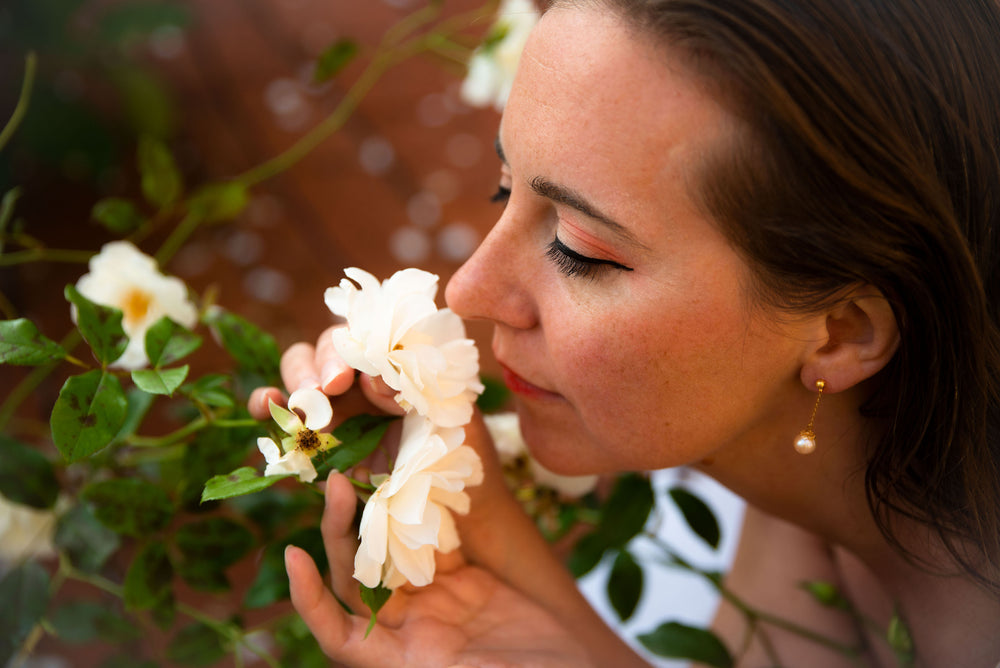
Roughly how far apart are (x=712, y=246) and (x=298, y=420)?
38 cm

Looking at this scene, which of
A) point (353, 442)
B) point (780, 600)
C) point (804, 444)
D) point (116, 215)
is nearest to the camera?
point (353, 442)

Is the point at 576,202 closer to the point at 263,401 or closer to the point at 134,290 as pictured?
the point at 263,401

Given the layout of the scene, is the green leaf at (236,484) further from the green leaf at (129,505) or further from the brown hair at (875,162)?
the brown hair at (875,162)

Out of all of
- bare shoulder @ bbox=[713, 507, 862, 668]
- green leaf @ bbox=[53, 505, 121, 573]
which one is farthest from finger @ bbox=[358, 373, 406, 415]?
bare shoulder @ bbox=[713, 507, 862, 668]

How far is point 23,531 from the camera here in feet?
3.13

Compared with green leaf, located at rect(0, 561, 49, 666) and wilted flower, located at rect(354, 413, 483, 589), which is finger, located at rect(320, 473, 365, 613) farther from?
green leaf, located at rect(0, 561, 49, 666)

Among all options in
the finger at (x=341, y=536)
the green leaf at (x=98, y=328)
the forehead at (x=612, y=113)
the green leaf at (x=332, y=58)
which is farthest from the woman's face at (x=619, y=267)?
the green leaf at (x=332, y=58)

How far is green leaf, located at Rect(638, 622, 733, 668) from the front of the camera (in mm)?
1055

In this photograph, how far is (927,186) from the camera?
73 centimetres

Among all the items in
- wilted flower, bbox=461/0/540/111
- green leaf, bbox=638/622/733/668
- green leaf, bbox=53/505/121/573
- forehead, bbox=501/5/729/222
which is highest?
forehead, bbox=501/5/729/222

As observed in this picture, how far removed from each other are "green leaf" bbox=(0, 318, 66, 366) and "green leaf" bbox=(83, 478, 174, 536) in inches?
6.3

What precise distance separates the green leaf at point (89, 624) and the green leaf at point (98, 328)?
31 cm

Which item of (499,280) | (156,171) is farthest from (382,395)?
(156,171)

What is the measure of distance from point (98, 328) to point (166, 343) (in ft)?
0.20
